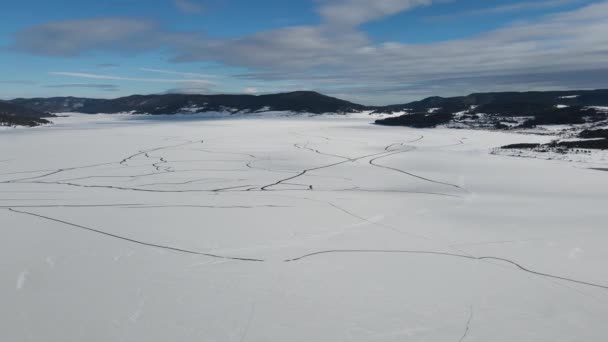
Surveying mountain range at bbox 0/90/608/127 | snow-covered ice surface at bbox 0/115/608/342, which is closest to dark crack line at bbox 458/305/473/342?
snow-covered ice surface at bbox 0/115/608/342

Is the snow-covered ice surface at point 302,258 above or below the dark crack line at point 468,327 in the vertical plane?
above

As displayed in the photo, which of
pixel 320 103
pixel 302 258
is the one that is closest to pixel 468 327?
pixel 302 258

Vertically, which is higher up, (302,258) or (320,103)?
(320,103)

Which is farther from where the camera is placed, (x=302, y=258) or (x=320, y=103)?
(x=320, y=103)

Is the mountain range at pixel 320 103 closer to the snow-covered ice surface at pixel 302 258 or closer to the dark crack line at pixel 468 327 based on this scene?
the snow-covered ice surface at pixel 302 258

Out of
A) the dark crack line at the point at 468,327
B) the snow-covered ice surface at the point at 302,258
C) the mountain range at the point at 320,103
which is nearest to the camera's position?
the dark crack line at the point at 468,327

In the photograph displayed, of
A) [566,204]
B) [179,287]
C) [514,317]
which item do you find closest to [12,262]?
[179,287]

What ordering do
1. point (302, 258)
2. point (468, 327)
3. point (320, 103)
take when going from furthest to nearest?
point (320, 103) < point (302, 258) < point (468, 327)

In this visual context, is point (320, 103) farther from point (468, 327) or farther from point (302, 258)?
point (468, 327)

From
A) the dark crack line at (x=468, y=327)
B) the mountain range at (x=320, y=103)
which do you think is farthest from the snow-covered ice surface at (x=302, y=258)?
the mountain range at (x=320, y=103)
